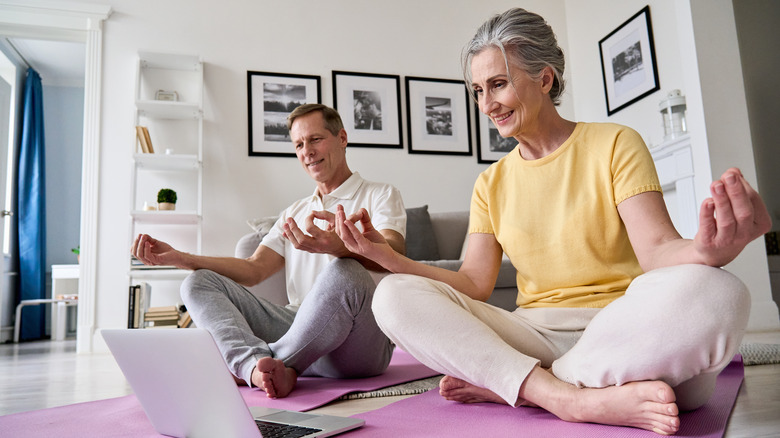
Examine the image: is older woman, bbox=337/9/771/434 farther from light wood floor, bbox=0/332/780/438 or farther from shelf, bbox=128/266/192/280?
shelf, bbox=128/266/192/280

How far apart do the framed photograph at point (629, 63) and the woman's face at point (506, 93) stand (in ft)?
9.77

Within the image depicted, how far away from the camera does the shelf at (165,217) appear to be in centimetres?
360

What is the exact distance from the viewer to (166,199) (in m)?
3.70

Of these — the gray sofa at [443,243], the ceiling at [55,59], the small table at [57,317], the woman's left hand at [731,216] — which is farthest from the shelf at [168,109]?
the woman's left hand at [731,216]

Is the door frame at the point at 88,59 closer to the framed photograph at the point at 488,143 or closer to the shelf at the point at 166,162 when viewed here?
the shelf at the point at 166,162

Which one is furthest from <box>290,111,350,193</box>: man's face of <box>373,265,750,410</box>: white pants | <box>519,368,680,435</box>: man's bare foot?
<box>519,368,680,435</box>: man's bare foot

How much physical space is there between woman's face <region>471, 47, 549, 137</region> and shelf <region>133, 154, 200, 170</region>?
287 centimetres

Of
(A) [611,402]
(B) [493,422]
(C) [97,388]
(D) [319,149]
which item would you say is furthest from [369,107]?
(A) [611,402]

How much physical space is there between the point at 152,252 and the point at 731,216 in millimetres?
1342

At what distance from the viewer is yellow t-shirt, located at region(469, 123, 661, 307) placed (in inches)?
47.0

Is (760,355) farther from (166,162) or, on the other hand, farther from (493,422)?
(166,162)

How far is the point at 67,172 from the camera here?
21.9 feet

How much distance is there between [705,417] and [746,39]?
4410 millimetres

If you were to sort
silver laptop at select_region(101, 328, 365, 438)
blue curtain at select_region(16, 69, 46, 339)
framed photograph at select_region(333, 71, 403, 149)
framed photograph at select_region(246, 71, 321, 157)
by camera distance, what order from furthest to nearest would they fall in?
1. blue curtain at select_region(16, 69, 46, 339)
2. framed photograph at select_region(333, 71, 403, 149)
3. framed photograph at select_region(246, 71, 321, 157)
4. silver laptop at select_region(101, 328, 365, 438)
